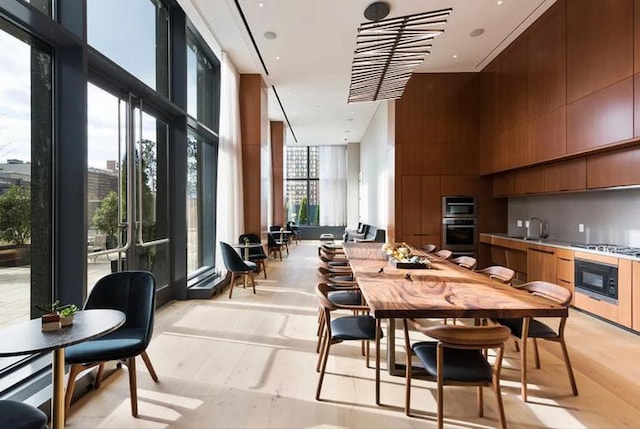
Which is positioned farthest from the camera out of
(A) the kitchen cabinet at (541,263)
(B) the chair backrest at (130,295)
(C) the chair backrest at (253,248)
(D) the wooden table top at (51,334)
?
(C) the chair backrest at (253,248)

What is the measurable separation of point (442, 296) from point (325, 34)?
4964 millimetres

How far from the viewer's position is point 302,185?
1612cm

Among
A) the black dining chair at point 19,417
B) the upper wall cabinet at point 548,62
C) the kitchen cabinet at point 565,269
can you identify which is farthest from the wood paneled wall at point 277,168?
the black dining chair at point 19,417

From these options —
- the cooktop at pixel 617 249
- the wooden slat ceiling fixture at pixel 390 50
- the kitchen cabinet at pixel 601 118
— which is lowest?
the cooktop at pixel 617 249

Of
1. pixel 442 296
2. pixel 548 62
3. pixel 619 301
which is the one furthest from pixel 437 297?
pixel 548 62

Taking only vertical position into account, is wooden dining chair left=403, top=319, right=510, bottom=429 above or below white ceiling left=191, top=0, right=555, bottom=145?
below

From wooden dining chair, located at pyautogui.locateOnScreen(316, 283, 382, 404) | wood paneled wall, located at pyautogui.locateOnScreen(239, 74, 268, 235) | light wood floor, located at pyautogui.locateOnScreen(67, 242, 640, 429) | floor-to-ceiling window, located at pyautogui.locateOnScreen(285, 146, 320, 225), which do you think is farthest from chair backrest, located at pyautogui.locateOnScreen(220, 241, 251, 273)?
floor-to-ceiling window, located at pyautogui.locateOnScreen(285, 146, 320, 225)

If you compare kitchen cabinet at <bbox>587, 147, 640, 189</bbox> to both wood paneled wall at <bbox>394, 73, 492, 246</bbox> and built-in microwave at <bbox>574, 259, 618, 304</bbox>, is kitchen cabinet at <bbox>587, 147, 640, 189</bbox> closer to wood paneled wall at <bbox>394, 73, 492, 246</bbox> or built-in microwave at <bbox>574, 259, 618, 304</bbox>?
built-in microwave at <bbox>574, 259, 618, 304</bbox>

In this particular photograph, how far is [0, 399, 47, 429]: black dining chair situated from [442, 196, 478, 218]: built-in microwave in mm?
6963

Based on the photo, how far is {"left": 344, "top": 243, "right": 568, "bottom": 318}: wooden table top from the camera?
2.09 meters

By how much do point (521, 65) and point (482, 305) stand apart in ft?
17.3

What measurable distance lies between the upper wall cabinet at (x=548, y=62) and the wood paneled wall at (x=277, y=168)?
8457mm

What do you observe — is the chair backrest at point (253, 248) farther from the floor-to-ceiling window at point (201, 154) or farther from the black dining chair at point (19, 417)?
the black dining chair at point (19, 417)

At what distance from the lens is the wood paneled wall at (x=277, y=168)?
12.6 m
